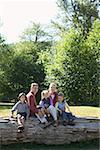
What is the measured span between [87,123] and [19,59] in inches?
899

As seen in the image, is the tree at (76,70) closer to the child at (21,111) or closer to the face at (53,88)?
the face at (53,88)

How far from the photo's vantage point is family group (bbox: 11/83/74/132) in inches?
391

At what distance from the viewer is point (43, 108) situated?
1030 cm

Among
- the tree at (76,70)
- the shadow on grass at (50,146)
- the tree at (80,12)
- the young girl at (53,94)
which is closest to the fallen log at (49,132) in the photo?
the shadow on grass at (50,146)

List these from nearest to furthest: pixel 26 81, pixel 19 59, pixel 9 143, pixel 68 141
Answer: pixel 9 143
pixel 68 141
pixel 26 81
pixel 19 59

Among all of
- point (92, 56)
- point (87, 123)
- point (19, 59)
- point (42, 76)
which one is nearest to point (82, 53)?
point (92, 56)

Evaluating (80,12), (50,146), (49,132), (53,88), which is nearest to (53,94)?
(53,88)

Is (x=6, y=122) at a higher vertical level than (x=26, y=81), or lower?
lower

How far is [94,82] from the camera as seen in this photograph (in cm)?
2462

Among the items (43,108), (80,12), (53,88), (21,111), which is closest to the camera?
(21,111)

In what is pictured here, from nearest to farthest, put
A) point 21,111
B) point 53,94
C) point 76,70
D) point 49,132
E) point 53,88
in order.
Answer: point 21,111 → point 49,132 → point 53,88 → point 53,94 → point 76,70

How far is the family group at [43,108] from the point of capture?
992 cm

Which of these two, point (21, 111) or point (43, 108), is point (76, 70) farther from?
point (21, 111)

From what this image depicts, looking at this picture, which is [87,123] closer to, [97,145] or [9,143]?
[97,145]
